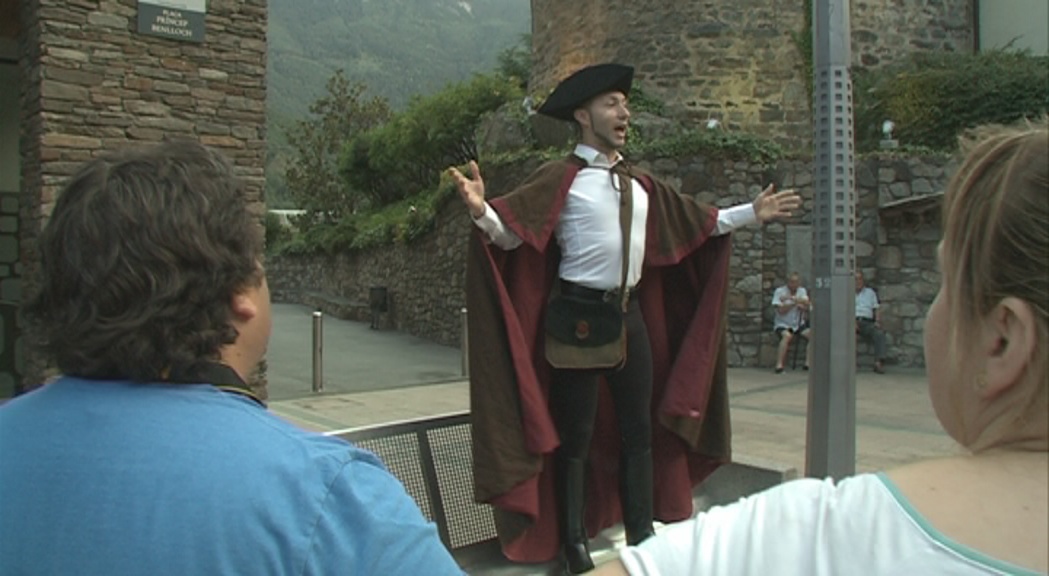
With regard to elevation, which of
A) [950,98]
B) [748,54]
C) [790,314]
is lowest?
[790,314]

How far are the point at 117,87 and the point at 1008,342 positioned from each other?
24.1 ft

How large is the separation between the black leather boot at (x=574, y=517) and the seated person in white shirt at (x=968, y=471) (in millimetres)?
2225

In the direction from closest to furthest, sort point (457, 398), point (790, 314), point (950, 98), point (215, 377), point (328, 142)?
point (215, 377)
point (457, 398)
point (790, 314)
point (950, 98)
point (328, 142)

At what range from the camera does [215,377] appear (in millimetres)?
1177

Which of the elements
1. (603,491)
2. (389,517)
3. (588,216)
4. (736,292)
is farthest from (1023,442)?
(736,292)

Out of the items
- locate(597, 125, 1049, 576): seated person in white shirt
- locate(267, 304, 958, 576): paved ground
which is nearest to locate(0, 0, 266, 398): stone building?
locate(267, 304, 958, 576): paved ground

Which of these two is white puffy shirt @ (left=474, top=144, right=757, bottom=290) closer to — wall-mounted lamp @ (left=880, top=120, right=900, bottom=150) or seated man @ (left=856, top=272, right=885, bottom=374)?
seated man @ (left=856, top=272, right=885, bottom=374)

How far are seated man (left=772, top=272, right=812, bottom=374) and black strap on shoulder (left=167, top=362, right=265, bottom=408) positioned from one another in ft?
37.1

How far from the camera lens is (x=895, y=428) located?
22.9ft

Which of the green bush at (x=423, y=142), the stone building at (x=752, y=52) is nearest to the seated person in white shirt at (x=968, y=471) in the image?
the stone building at (x=752, y=52)

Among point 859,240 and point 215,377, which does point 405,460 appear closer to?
point 215,377

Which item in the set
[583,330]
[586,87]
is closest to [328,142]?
[586,87]

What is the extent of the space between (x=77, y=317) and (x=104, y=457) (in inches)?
7.5

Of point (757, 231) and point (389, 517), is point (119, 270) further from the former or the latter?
point (757, 231)
